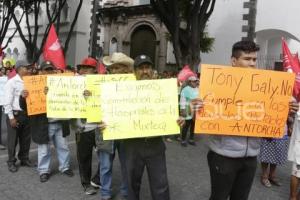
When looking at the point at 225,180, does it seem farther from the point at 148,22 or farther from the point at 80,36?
the point at 80,36

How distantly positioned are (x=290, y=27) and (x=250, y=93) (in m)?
14.4

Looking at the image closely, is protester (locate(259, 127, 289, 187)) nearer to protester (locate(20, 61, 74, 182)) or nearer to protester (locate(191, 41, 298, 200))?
protester (locate(20, 61, 74, 182))

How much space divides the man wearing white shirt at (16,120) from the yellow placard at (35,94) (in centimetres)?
60

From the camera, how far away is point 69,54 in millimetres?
29078

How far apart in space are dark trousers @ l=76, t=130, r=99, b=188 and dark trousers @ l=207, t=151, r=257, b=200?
92.4 inches

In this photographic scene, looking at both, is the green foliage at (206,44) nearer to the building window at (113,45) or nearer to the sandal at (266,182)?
the building window at (113,45)

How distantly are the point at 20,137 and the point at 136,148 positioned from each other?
148 inches

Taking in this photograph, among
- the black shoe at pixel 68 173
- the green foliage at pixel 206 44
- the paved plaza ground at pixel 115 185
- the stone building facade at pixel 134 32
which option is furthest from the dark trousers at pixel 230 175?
the stone building facade at pixel 134 32

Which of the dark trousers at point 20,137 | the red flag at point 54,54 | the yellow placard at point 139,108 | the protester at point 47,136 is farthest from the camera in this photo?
the red flag at point 54,54

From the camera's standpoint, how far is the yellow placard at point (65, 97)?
6.20 meters

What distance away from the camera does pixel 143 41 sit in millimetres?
24188

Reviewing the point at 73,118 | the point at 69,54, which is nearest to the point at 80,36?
→ the point at 69,54

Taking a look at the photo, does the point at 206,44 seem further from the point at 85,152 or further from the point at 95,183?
the point at 85,152

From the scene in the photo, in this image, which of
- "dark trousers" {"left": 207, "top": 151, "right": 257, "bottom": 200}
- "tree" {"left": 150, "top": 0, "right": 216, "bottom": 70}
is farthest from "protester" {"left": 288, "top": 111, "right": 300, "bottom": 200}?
"tree" {"left": 150, "top": 0, "right": 216, "bottom": 70}
